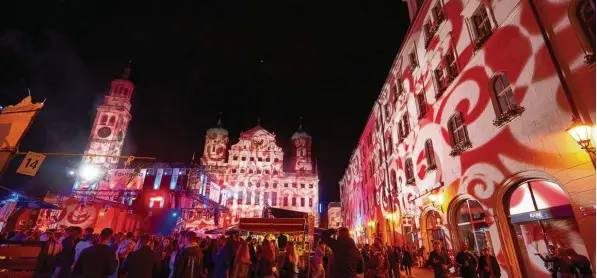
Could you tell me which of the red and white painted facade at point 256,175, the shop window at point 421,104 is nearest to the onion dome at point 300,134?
the red and white painted facade at point 256,175

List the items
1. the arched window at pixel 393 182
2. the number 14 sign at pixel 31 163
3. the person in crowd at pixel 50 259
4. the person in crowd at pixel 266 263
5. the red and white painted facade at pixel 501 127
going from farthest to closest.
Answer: the arched window at pixel 393 182 < the number 14 sign at pixel 31 163 < the person in crowd at pixel 266 263 < the red and white painted facade at pixel 501 127 < the person in crowd at pixel 50 259

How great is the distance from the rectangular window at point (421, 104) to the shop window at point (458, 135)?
101 inches

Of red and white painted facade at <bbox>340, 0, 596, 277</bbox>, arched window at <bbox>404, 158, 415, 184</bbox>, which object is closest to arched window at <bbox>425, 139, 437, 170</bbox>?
red and white painted facade at <bbox>340, 0, 596, 277</bbox>

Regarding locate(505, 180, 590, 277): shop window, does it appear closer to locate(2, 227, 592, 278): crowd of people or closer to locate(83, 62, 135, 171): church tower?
locate(2, 227, 592, 278): crowd of people

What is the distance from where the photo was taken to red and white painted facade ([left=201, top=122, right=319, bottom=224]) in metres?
51.5

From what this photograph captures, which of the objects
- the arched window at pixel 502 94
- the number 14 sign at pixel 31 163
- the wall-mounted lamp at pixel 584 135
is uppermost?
the arched window at pixel 502 94

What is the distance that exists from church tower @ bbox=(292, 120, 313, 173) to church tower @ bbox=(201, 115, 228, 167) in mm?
15408

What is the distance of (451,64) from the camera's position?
42.3ft

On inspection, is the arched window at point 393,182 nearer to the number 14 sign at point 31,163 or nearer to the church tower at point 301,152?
the number 14 sign at point 31,163

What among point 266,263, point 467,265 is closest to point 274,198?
point 266,263

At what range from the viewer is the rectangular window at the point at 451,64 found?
12436 mm

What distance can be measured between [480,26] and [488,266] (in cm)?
907

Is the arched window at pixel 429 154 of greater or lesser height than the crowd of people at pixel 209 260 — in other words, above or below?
above

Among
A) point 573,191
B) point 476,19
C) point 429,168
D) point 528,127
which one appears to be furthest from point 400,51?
point 573,191
